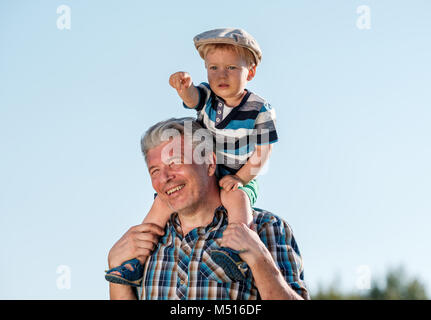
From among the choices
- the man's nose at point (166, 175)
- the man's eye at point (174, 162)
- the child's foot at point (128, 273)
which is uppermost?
the man's eye at point (174, 162)

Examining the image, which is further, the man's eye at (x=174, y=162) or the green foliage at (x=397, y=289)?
the green foliage at (x=397, y=289)

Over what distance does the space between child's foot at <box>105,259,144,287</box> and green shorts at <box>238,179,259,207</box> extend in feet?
3.06

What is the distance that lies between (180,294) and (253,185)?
3.24ft

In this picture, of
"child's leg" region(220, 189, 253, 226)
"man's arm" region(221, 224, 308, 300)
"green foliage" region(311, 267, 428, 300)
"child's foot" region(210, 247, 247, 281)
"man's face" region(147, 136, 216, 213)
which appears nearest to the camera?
"man's arm" region(221, 224, 308, 300)

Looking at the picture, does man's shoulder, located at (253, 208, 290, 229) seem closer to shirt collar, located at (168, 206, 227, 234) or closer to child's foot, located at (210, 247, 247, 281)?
shirt collar, located at (168, 206, 227, 234)

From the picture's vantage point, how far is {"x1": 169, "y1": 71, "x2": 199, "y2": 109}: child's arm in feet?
16.3

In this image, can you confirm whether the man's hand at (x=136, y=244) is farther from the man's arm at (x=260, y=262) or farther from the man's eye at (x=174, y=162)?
the man's arm at (x=260, y=262)

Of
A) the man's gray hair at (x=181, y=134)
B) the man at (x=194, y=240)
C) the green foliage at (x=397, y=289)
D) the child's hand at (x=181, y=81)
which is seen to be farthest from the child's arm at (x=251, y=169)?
the green foliage at (x=397, y=289)

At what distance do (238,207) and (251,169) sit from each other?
12.2 inches

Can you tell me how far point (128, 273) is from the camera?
16.3ft

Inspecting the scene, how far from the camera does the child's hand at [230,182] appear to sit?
5055 mm

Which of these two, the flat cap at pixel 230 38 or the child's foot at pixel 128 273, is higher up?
the flat cap at pixel 230 38

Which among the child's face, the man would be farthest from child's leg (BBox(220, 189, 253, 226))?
the child's face
